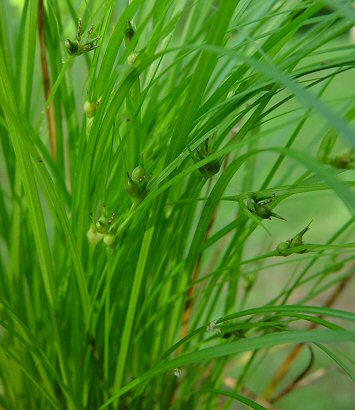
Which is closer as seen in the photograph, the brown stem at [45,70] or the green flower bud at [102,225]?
the green flower bud at [102,225]

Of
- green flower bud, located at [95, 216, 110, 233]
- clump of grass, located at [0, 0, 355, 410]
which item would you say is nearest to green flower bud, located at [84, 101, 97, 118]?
clump of grass, located at [0, 0, 355, 410]

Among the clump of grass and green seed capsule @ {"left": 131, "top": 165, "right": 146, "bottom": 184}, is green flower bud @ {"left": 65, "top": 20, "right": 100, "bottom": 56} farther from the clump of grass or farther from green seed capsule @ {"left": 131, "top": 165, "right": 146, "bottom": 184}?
green seed capsule @ {"left": 131, "top": 165, "right": 146, "bottom": 184}

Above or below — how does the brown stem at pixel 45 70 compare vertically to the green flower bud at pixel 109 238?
above

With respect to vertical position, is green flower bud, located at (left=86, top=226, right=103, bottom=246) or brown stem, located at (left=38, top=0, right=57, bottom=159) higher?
brown stem, located at (left=38, top=0, right=57, bottom=159)

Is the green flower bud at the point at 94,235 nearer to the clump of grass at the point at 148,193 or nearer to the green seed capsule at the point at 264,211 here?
the clump of grass at the point at 148,193

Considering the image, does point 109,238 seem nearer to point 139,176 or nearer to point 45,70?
point 139,176

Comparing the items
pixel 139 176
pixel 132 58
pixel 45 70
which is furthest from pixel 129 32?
pixel 45 70

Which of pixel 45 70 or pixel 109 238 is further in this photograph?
pixel 45 70

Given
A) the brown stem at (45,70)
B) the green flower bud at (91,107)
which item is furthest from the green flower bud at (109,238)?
the brown stem at (45,70)

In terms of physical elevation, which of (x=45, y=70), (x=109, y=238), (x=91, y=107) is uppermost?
(x=45, y=70)

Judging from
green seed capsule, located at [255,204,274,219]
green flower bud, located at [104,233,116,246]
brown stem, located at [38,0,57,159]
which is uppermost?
brown stem, located at [38,0,57,159]
